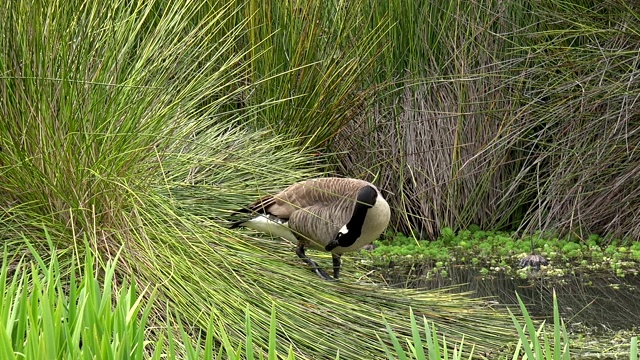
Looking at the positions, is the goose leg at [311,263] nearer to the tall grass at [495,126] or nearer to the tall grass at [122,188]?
the tall grass at [122,188]

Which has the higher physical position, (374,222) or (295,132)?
(295,132)

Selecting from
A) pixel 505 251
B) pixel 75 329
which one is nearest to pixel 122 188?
pixel 75 329

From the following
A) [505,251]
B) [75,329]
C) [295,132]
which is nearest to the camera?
[75,329]

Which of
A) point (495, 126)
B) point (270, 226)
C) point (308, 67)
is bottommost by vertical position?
point (270, 226)

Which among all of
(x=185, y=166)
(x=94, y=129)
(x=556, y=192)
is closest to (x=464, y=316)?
(x=185, y=166)

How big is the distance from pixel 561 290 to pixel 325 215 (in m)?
1.68

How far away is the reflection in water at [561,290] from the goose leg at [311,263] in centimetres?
91

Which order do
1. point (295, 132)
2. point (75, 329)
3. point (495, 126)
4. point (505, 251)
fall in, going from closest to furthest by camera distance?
1. point (75, 329)
2. point (295, 132)
3. point (505, 251)
4. point (495, 126)

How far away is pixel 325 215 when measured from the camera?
17.9 feet

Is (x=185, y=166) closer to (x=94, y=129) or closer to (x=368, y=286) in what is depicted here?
(x=94, y=129)

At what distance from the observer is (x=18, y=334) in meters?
2.63

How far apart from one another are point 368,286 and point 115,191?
4.98ft

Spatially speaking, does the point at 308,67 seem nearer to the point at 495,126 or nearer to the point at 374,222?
the point at 495,126

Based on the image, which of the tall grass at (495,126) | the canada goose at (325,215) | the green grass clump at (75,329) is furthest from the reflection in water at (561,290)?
the green grass clump at (75,329)
